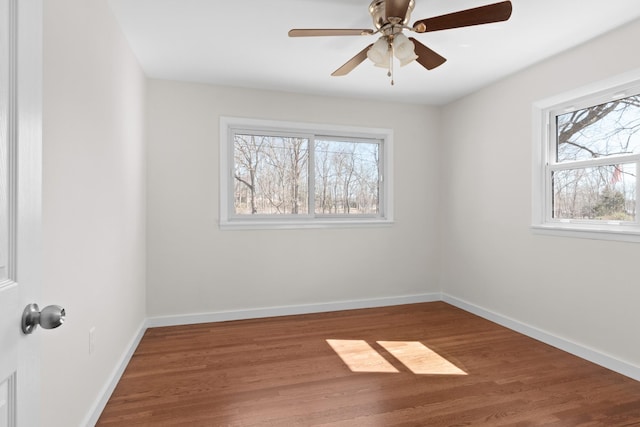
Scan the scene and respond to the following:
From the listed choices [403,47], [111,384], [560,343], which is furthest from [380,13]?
[560,343]

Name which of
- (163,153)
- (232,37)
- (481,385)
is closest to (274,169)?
(163,153)

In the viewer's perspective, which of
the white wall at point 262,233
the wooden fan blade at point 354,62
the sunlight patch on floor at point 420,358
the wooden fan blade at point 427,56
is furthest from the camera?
the white wall at point 262,233

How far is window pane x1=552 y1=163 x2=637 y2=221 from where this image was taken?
8.20ft

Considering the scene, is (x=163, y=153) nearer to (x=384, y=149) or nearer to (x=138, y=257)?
(x=138, y=257)

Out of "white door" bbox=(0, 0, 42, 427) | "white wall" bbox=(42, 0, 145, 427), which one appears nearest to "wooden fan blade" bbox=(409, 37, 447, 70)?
"white wall" bbox=(42, 0, 145, 427)

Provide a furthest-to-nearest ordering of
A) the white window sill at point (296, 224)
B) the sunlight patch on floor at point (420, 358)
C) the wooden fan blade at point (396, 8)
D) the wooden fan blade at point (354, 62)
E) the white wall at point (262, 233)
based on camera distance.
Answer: the white window sill at point (296, 224) < the white wall at point (262, 233) < the sunlight patch on floor at point (420, 358) < the wooden fan blade at point (354, 62) < the wooden fan blade at point (396, 8)

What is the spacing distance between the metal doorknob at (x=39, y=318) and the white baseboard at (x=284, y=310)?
286 centimetres

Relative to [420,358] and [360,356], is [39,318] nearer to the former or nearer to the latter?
[360,356]

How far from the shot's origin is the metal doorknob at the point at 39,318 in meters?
0.73

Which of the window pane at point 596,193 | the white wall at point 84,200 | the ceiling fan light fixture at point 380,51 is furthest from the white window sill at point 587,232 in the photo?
the white wall at point 84,200

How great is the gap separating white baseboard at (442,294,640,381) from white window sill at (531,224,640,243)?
0.84 metres

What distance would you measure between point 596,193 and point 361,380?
230cm

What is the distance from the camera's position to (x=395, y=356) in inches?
106

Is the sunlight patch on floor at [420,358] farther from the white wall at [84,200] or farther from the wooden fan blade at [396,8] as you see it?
the wooden fan blade at [396,8]
